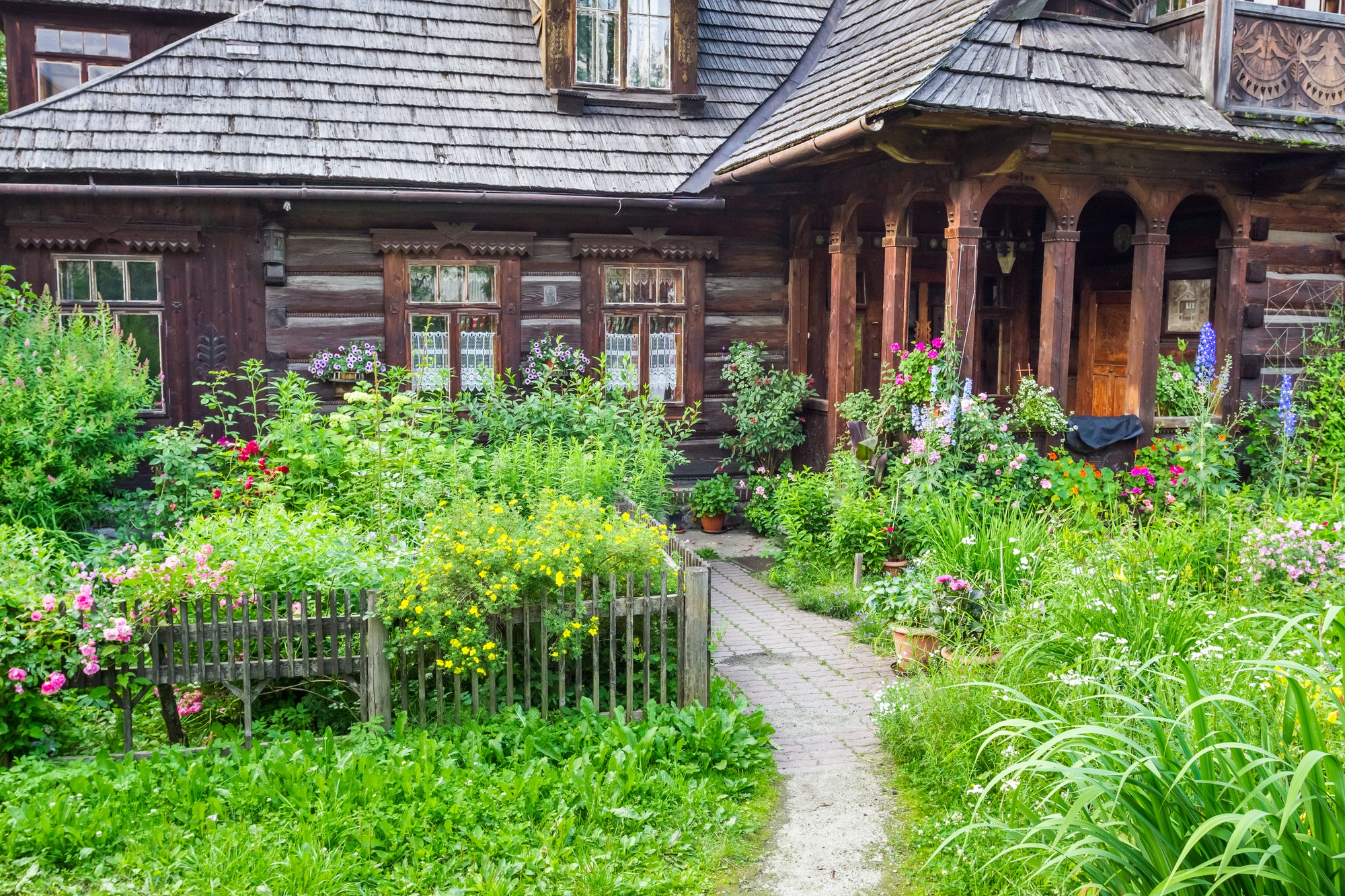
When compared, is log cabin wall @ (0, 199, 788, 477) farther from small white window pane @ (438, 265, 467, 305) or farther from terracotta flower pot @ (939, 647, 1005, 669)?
terracotta flower pot @ (939, 647, 1005, 669)

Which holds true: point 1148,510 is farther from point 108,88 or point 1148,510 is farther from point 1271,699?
point 108,88

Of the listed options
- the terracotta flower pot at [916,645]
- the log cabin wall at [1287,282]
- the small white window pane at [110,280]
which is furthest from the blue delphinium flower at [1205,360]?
the small white window pane at [110,280]

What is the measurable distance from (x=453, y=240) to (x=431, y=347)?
41.1 inches

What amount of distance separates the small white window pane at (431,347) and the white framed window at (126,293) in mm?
2209

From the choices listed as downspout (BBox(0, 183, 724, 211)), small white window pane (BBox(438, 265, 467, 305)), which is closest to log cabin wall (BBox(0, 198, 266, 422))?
downspout (BBox(0, 183, 724, 211))

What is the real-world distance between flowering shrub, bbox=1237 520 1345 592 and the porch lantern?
8.03 metres

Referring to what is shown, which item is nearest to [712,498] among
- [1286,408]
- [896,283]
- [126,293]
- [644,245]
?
[644,245]

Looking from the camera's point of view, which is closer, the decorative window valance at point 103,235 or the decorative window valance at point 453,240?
the decorative window valance at point 103,235

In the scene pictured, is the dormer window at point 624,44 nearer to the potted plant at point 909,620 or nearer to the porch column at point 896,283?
the porch column at point 896,283

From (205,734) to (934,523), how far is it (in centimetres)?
489

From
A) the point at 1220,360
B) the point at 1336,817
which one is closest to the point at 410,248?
the point at 1220,360

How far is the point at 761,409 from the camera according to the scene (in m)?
10.7

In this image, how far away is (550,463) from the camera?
7.05m

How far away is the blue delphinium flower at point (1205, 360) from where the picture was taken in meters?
8.24
